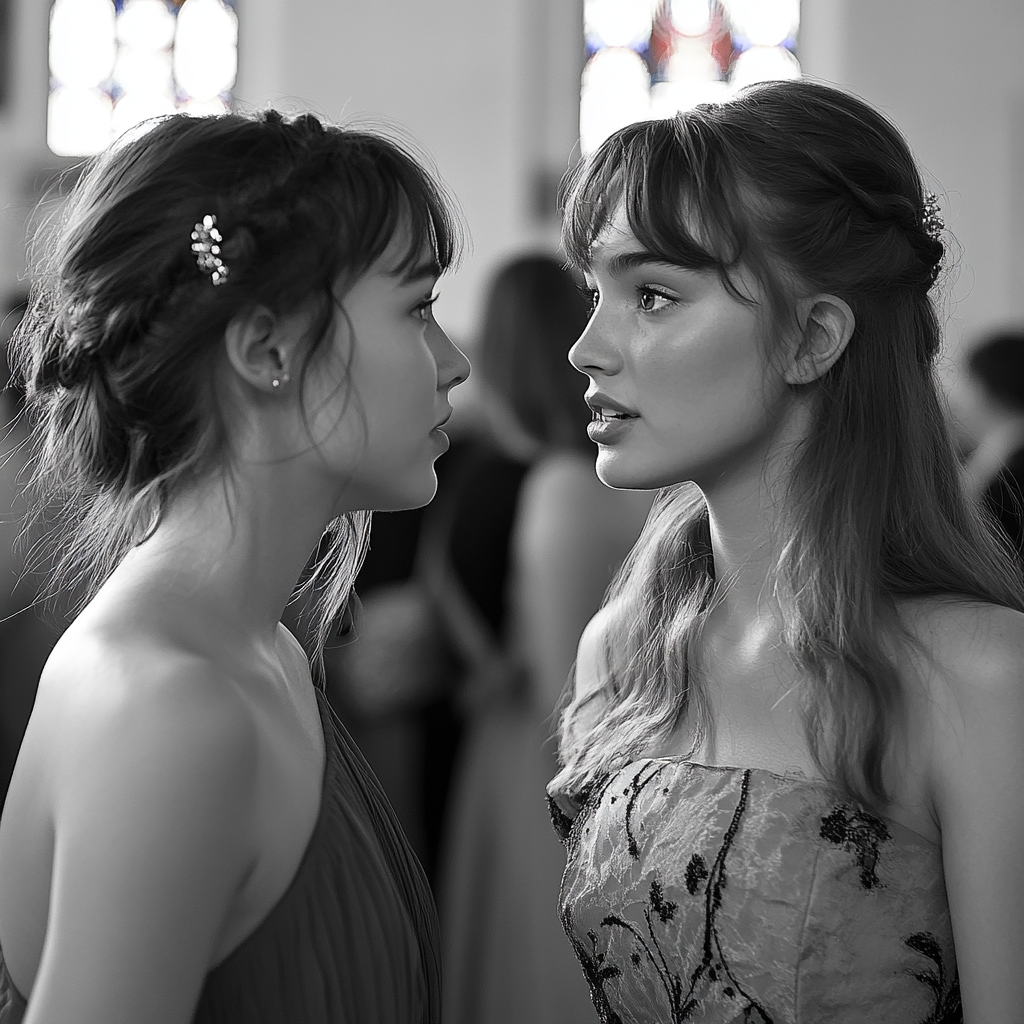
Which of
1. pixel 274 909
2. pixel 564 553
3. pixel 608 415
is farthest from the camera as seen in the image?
pixel 564 553

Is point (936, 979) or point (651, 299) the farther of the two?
point (651, 299)

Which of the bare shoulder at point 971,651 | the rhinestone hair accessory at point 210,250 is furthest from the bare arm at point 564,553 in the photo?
the rhinestone hair accessory at point 210,250

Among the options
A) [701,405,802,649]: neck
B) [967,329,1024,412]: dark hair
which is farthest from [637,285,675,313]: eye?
[967,329,1024,412]: dark hair

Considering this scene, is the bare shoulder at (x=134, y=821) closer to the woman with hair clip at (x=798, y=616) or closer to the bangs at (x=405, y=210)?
the bangs at (x=405, y=210)

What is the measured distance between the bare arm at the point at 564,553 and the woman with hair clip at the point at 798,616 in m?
1.16

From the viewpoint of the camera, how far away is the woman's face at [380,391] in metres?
1.20

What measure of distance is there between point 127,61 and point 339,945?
6.08 m

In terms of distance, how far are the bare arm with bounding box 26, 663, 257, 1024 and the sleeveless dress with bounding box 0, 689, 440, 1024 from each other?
0.32 feet

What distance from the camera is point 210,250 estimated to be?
3.73 ft

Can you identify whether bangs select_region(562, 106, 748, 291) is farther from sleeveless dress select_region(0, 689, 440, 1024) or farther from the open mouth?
sleeveless dress select_region(0, 689, 440, 1024)

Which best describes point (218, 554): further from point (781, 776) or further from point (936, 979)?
point (936, 979)

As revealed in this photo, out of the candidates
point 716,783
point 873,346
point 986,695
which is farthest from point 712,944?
point 873,346

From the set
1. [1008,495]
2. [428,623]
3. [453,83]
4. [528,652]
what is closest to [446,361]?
[528,652]

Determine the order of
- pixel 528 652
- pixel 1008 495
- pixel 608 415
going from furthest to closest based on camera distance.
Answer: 1. pixel 1008 495
2. pixel 528 652
3. pixel 608 415
